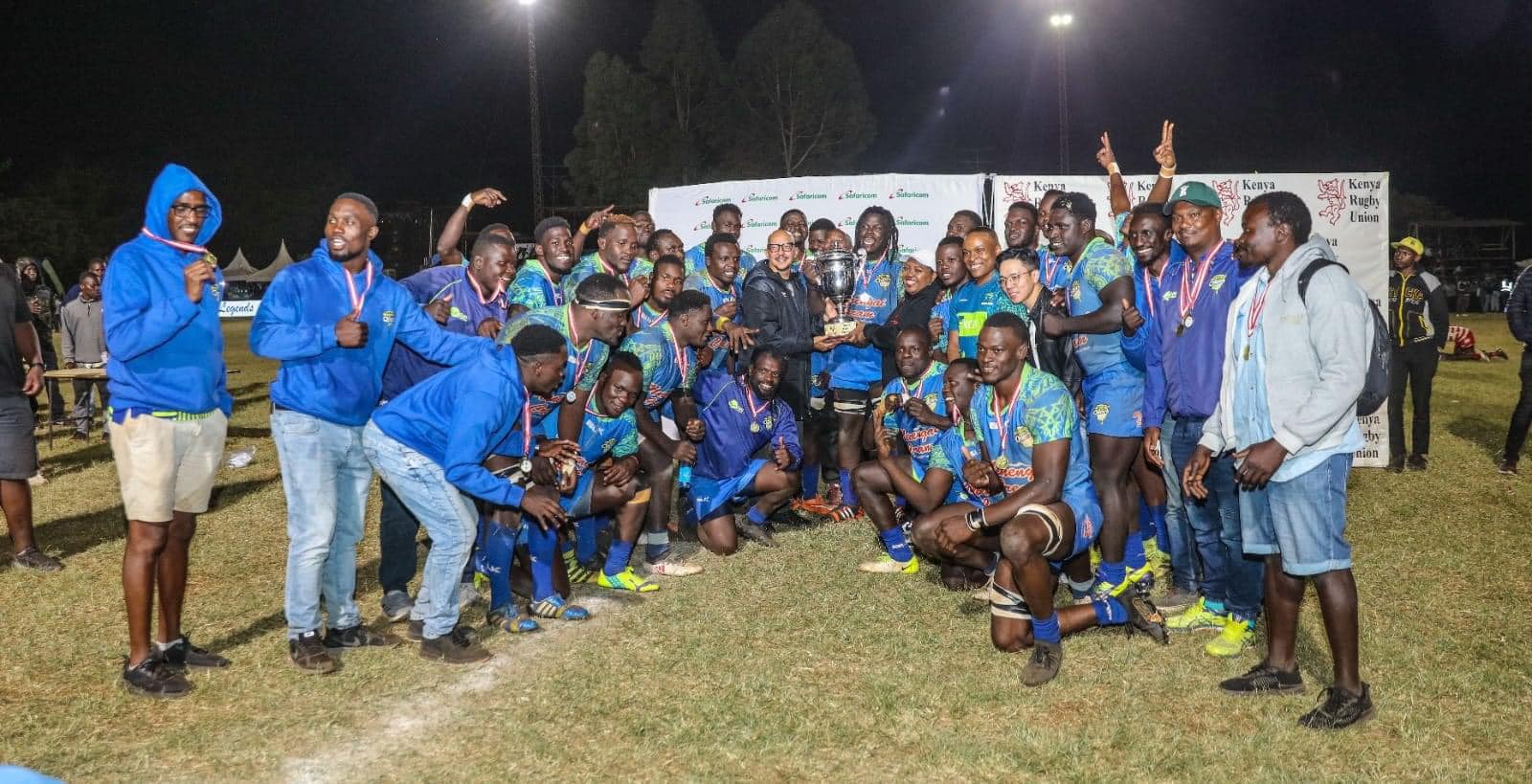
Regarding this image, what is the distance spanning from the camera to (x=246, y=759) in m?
4.14

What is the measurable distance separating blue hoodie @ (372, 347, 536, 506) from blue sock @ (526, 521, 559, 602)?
1.11 m

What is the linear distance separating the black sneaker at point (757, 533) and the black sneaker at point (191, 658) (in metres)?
3.81

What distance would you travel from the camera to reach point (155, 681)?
4762 mm

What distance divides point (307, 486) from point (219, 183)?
79394mm

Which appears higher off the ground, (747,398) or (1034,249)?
(1034,249)

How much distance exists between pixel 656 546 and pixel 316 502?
108 inches

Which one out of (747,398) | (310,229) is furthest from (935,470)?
(310,229)

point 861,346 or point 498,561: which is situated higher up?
point 861,346

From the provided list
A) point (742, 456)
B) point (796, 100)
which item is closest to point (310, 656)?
point (742, 456)

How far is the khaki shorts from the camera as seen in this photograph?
466 centimetres

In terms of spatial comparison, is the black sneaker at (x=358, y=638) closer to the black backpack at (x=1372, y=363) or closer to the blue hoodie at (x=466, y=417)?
the blue hoodie at (x=466, y=417)

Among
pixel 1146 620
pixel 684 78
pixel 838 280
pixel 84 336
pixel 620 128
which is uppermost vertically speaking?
pixel 684 78

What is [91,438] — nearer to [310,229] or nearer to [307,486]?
[307,486]

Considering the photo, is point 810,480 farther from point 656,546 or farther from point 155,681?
point 155,681
